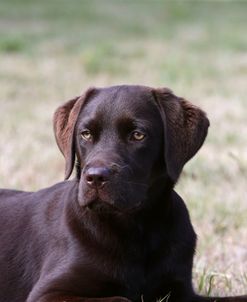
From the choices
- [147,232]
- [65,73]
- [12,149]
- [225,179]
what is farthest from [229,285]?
[65,73]

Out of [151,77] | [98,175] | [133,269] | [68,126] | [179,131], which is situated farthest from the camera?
[151,77]

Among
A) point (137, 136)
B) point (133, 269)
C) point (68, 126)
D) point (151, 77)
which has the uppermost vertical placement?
point (137, 136)

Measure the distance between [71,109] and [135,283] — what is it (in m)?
1.11

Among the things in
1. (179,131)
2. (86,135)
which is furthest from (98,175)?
(179,131)

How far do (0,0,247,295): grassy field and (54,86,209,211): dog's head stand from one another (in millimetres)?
873

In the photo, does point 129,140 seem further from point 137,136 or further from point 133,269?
point 133,269

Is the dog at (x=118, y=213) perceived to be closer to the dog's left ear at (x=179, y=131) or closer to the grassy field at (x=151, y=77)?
the dog's left ear at (x=179, y=131)

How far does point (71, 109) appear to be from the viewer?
5.05m

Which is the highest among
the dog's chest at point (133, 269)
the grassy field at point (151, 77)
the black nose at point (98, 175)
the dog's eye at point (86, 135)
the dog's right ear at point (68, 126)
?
the black nose at point (98, 175)

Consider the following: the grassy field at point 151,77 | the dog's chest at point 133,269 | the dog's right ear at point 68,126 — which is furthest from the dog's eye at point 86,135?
the grassy field at point 151,77

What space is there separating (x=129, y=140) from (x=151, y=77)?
11.7 metres

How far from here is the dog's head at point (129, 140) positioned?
434 centimetres

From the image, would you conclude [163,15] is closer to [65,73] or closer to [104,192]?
[65,73]

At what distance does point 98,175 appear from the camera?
4238mm
